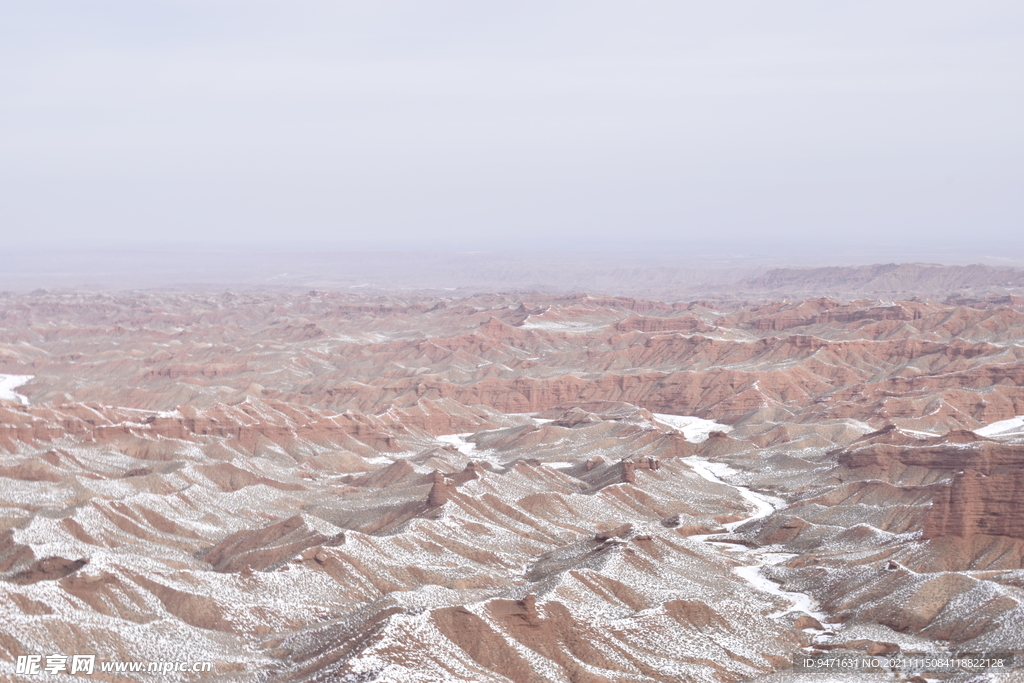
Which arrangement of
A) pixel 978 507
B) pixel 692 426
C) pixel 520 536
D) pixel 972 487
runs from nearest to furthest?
pixel 978 507, pixel 972 487, pixel 520 536, pixel 692 426

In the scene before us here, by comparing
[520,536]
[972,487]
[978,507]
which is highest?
[972,487]

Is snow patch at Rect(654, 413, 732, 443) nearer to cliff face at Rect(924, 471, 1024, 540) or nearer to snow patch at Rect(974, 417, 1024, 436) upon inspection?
snow patch at Rect(974, 417, 1024, 436)

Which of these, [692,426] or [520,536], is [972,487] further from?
[692,426]

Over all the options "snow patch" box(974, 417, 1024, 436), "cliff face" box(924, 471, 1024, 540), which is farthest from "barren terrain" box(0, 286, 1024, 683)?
"snow patch" box(974, 417, 1024, 436)

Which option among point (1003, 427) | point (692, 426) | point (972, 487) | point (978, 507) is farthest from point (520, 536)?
point (1003, 427)

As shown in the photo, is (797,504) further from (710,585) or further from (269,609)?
(269,609)

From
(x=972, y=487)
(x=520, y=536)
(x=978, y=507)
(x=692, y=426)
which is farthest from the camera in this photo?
(x=692, y=426)

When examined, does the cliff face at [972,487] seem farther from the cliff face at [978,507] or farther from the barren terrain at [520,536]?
the barren terrain at [520,536]

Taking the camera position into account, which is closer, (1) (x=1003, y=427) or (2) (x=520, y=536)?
(2) (x=520, y=536)

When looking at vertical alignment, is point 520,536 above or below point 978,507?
below

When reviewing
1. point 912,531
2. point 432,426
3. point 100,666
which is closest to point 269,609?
point 100,666
